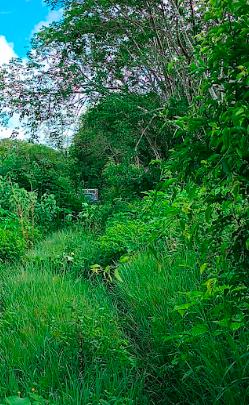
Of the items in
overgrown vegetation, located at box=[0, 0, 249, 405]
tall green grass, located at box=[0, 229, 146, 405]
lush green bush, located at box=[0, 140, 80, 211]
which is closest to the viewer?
overgrown vegetation, located at box=[0, 0, 249, 405]

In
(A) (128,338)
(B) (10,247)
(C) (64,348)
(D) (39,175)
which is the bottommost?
(A) (128,338)

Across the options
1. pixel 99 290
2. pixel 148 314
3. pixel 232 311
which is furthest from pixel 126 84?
pixel 232 311

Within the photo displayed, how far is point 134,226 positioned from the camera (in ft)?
21.5

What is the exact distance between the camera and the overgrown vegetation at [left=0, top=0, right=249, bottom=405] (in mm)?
1895

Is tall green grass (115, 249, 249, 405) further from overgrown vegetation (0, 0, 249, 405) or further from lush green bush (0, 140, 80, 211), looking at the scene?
lush green bush (0, 140, 80, 211)

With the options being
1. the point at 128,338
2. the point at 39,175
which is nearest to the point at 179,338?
the point at 128,338

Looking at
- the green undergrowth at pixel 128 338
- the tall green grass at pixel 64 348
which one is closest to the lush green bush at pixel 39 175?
the green undergrowth at pixel 128 338

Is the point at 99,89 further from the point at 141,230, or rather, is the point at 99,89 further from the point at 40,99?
the point at 141,230

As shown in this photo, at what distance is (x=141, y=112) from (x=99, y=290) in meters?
5.97

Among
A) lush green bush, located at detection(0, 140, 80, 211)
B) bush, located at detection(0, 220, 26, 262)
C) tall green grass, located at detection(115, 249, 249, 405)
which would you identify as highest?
lush green bush, located at detection(0, 140, 80, 211)

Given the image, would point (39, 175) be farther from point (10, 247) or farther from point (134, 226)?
point (134, 226)

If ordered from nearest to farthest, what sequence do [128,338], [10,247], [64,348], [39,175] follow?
[64,348]
[128,338]
[10,247]
[39,175]

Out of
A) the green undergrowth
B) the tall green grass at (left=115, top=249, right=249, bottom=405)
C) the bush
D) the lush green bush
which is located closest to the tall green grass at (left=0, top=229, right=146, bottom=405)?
the green undergrowth

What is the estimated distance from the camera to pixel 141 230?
615 centimetres
